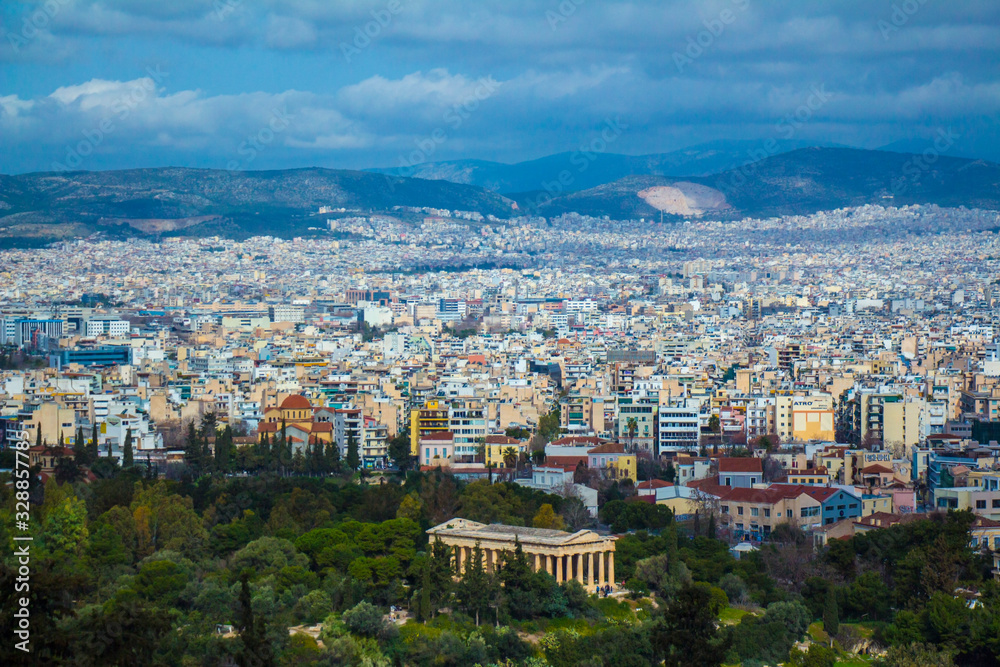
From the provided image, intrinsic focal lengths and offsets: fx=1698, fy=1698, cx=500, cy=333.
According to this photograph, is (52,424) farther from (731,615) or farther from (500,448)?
(731,615)

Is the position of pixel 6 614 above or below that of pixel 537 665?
above

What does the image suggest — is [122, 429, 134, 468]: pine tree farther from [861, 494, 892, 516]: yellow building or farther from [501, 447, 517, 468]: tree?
[861, 494, 892, 516]: yellow building

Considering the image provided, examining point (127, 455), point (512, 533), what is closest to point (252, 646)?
point (512, 533)

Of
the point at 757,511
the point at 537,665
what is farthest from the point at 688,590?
the point at 757,511

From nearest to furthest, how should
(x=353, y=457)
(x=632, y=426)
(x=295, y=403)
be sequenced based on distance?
(x=353, y=457), (x=632, y=426), (x=295, y=403)

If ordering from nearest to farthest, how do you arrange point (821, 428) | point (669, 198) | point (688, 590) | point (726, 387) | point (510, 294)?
point (688, 590) → point (821, 428) → point (726, 387) → point (510, 294) → point (669, 198)

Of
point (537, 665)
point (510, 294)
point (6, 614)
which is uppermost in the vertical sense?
point (510, 294)

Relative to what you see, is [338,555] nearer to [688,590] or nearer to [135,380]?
[688,590]
